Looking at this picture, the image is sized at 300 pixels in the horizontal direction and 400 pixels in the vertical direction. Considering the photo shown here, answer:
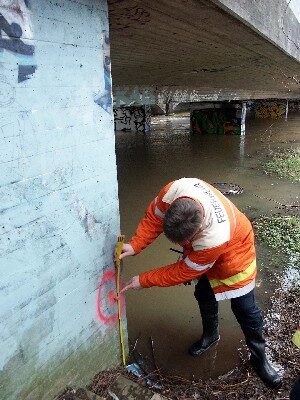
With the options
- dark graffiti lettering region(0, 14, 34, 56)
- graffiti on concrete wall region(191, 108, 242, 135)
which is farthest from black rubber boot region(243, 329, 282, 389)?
graffiti on concrete wall region(191, 108, 242, 135)

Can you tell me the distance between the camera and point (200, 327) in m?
3.80

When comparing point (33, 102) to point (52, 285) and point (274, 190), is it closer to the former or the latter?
point (52, 285)

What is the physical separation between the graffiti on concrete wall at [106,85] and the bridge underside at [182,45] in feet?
1.32

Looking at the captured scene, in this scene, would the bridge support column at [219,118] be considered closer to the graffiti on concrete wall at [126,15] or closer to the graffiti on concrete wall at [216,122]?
the graffiti on concrete wall at [216,122]

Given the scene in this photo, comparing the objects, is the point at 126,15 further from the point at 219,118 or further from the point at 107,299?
the point at 219,118

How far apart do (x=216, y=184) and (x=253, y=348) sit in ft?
21.2

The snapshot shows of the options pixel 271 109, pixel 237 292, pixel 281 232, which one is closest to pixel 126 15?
pixel 237 292

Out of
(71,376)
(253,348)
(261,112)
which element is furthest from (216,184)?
(261,112)

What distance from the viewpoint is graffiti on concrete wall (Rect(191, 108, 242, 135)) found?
1716 cm

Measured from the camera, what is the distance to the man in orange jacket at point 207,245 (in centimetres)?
219

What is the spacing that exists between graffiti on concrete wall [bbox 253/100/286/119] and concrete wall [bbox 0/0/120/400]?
→ 85.7 feet

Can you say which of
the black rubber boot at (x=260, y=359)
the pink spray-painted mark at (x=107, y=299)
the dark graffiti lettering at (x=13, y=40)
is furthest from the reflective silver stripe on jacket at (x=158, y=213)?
the dark graffiti lettering at (x=13, y=40)

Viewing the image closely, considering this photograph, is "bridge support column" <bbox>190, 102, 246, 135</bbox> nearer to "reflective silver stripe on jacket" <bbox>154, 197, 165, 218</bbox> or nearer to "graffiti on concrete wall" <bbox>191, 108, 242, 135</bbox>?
"graffiti on concrete wall" <bbox>191, 108, 242, 135</bbox>

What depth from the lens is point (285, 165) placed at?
10.8 meters
